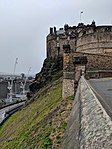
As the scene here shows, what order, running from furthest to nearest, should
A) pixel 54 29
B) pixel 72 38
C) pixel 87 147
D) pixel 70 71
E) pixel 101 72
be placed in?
pixel 54 29 < pixel 72 38 < pixel 101 72 < pixel 70 71 < pixel 87 147

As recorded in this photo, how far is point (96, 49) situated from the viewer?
36750mm

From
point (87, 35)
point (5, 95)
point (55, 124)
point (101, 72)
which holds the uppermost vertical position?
point (87, 35)

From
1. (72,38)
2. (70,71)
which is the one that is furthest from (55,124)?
(72,38)

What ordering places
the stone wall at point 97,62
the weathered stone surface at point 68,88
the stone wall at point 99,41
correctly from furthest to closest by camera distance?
the stone wall at point 99,41
the stone wall at point 97,62
the weathered stone surface at point 68,88

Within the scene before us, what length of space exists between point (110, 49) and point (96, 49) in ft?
4.84

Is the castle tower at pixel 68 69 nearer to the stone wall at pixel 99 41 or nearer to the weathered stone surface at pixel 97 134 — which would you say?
the stone wall at pixel 99 41

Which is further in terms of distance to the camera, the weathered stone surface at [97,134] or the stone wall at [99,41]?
the stone wall at [99,41]

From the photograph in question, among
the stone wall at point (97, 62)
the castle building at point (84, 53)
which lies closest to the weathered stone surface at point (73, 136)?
the castle building at point (84, 53)

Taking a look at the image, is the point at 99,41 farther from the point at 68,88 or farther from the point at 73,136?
the point at 73,136

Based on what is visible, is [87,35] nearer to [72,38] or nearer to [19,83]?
[72,38]

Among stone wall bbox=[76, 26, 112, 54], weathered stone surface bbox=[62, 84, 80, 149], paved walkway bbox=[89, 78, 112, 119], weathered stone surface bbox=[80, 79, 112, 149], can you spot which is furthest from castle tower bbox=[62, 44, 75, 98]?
weathered stone surface bbox=[80, 79, 112, 149]

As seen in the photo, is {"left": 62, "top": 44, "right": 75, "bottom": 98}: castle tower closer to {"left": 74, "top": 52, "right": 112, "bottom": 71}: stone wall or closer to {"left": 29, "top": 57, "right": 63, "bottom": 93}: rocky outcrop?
{"left": 74, "top": 52, "right": 112, "bottom": 71}: stone wall

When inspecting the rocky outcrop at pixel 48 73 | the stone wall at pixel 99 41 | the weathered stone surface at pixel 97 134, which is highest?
the stone wall at pixel 99 41

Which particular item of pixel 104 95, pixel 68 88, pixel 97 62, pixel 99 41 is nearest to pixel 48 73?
pixel 99 41
